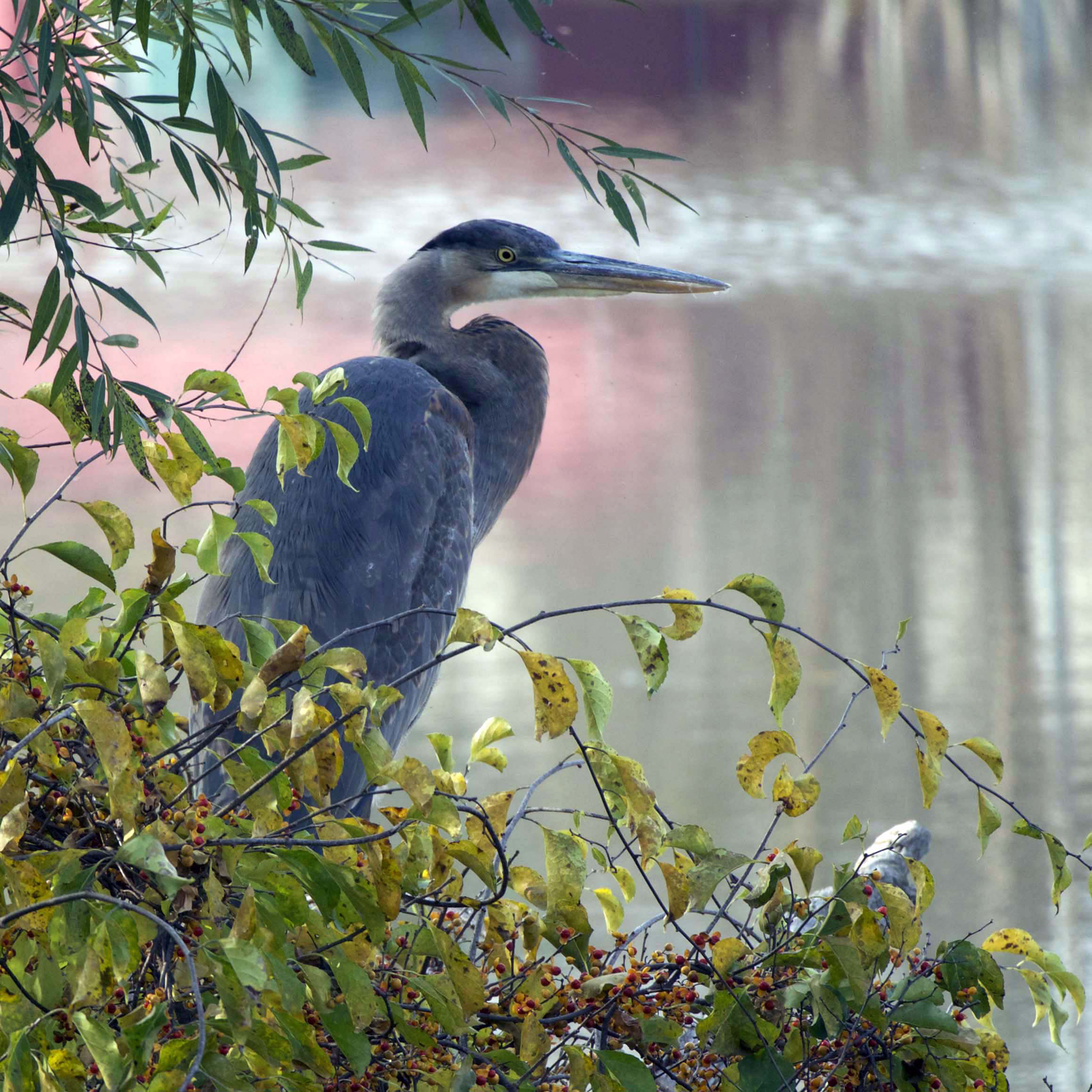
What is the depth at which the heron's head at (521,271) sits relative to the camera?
90.1 inches

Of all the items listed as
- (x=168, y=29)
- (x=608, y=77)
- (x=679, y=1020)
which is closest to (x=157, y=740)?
(x=679, y=1020)

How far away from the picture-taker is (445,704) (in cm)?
330

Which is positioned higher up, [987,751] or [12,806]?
[12,806]

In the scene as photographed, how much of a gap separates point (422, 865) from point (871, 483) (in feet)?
13.8

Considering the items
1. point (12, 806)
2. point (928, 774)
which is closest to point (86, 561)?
point (12, 806)

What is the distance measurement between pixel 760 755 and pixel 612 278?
62.9 inches

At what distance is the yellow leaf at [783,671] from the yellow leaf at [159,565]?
0.33m

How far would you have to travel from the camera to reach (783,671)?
0.79 metres

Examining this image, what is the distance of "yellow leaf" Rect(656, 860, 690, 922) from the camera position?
0.75 metres

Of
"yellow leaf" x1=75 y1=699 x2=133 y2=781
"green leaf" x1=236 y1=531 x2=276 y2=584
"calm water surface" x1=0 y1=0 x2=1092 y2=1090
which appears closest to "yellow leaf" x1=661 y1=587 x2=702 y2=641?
"green leaf" x1=236 y1=531 x2=276 y2=584

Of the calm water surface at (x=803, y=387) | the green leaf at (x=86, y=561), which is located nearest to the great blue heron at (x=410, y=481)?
the green leaf at (x=86, y=561)

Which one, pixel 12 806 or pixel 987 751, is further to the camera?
pixel 987 751

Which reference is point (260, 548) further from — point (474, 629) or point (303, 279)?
point (303, 279)

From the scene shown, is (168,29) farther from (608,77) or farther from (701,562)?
(608,77)
